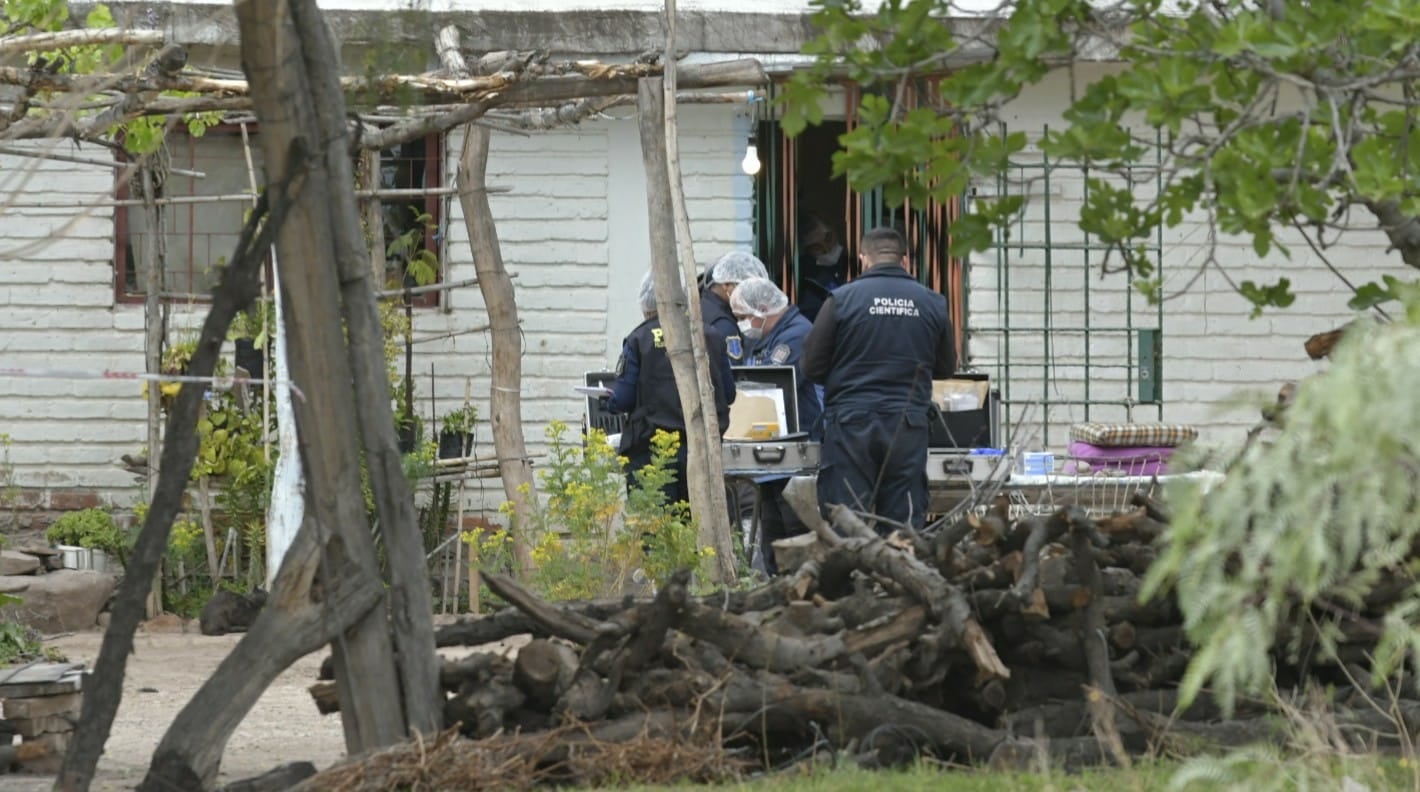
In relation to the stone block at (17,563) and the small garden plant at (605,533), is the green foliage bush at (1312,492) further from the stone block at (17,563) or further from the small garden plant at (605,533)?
the stone block at (17,563)

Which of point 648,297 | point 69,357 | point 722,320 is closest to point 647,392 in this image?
point 648,297

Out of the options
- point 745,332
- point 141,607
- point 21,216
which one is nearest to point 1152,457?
point 745,332

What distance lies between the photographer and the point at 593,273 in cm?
1318

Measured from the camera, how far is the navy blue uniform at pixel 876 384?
34.0 ft

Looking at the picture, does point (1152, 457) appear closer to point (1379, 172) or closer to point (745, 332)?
point (745, 332)

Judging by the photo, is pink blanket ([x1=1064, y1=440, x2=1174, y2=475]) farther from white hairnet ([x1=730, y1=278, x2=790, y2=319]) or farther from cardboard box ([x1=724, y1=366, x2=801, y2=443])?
white hairnet ([x1=730, y1=278, x2=790, y2=319])

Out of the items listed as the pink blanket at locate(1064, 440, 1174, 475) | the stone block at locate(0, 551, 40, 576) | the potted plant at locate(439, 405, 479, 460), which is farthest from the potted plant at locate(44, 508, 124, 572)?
the pink blanket at locate(1064, 440, 1174, 475)

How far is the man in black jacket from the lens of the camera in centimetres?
1035

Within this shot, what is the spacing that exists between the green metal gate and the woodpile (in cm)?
723

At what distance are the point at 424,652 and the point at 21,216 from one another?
8290 millimetres

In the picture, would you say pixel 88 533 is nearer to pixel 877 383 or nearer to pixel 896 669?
pixel 877 383

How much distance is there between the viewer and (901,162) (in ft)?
16.3

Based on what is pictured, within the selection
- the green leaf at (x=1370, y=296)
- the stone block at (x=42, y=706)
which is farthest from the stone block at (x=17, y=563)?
the green leaf at (x=1370, y=296)

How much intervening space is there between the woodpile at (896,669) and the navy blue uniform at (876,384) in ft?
13.6
